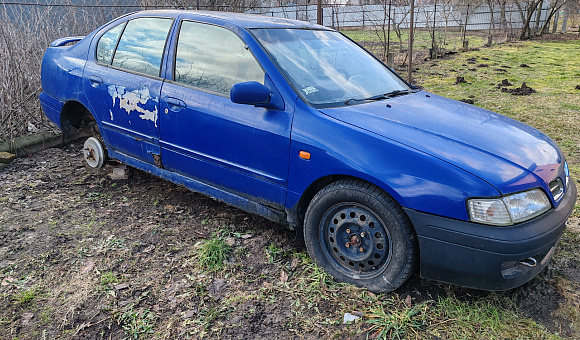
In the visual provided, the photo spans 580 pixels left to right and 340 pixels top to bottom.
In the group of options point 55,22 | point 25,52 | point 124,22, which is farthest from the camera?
point 55,22

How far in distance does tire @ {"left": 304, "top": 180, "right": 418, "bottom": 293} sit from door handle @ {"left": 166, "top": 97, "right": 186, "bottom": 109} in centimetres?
132

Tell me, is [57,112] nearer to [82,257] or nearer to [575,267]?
[82,257]

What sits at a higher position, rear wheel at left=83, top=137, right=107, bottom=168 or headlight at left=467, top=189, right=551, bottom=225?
headlight at left=467, top=189, right=551, bottom=225

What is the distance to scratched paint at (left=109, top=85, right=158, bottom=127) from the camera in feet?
12.0

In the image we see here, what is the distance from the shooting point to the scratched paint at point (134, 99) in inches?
144

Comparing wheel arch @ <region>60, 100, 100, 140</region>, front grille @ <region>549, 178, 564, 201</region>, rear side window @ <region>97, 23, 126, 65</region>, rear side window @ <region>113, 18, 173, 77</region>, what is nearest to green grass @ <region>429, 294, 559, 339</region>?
front grille @ <region>549, 178, 564, 201</region>

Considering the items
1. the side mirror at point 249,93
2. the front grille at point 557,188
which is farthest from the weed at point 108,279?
the front grille at point 557,188

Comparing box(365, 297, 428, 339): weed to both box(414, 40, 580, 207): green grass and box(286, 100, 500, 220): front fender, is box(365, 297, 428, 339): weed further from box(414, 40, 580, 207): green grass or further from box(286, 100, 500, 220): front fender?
box(414, 40, 580, 207): green grass

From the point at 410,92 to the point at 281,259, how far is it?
5.71 feet

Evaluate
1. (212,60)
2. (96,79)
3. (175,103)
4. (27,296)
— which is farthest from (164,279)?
(96,79)

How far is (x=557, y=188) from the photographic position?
277cm

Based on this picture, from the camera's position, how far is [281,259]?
3.25 meters

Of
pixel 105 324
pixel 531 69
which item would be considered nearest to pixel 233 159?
pixel 105 324

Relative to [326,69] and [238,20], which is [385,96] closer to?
[326,69]
